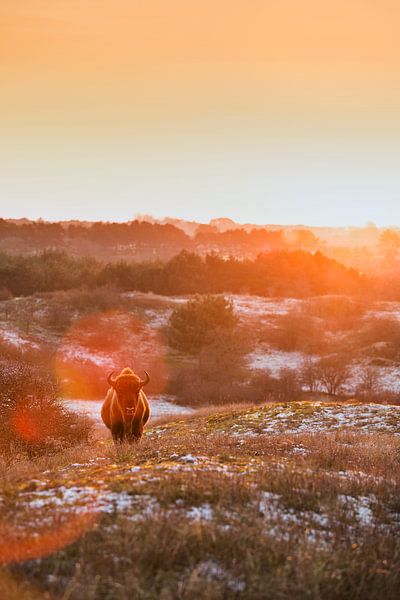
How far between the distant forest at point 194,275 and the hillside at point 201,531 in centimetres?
5544

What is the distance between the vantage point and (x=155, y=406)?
32.4 m

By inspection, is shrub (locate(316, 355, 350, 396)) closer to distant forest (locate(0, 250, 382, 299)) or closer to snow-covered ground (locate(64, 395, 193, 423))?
snow-covered ground (locate(64, 395, 193, 423))

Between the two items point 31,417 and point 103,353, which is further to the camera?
point 103,353

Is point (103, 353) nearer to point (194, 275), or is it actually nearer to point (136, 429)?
point (194, 275)

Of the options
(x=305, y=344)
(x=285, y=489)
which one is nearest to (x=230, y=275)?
(x=305, y=344)

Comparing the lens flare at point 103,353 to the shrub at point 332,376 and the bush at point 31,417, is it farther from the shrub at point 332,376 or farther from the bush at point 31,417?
the bush at point 31,417

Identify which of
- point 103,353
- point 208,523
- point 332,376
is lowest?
point 332,376

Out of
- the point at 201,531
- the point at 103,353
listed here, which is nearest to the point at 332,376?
the point at 103,353

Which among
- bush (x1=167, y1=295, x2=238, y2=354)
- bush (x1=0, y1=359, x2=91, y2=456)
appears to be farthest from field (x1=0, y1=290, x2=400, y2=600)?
bush (x1=167, y1=295, x2=238, y2=354)

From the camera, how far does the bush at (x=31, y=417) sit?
13.7 metres

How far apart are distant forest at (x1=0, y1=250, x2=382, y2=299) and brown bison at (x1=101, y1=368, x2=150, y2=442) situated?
49548 millimetres

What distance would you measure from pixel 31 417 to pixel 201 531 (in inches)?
403

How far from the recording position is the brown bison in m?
11.3

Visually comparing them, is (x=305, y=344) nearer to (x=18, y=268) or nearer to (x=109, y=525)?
(x=18, y=268)
